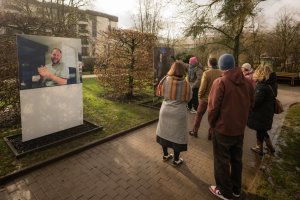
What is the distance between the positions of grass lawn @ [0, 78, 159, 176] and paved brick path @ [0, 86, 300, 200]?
0.37 m

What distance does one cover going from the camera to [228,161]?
309 centimetres

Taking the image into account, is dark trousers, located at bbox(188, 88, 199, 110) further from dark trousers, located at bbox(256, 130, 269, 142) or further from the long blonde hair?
the long blonde hair

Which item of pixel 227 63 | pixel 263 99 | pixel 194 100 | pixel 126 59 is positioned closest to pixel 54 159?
pixel 227 63

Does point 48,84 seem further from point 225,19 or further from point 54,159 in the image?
point 225,19

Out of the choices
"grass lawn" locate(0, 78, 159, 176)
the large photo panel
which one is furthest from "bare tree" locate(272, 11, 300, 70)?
the large photo panel

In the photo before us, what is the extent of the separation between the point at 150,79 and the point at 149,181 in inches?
267

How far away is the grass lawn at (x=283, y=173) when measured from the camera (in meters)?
3.40

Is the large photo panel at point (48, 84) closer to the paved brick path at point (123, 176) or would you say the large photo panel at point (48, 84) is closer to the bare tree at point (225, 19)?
the paved brick path at point (123, 176)

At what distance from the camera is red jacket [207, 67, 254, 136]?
287 centimetres

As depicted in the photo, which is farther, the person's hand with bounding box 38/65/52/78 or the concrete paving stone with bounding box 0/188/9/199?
the person's hand with bounding box 38/65/52/78

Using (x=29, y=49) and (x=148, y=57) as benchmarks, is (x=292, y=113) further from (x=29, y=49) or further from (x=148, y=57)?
(x=29, y=49)

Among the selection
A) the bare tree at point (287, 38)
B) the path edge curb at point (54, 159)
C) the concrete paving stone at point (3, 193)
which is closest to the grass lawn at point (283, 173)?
the path edge curb at point (54, 159)

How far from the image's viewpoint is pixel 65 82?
17.7 feet

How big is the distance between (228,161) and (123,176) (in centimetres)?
189
